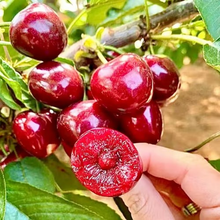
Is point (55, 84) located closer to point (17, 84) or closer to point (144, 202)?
point (17, 84)

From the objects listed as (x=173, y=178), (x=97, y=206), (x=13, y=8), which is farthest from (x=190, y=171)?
(x=13, y=8)

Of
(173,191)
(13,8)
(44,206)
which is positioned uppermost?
(13,8)

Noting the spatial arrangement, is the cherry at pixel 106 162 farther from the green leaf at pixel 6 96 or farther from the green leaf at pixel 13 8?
the green leaf at pixel 13 8

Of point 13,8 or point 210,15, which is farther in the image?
point 13,8

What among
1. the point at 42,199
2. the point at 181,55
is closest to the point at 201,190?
the point at 42,199

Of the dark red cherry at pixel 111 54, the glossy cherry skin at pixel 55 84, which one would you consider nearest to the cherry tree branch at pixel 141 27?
the dark red cherry at pixel 111 54

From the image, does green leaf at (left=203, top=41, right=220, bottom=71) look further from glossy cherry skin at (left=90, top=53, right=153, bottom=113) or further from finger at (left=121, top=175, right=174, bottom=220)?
finger at (left=121, top=175, right=174, bottom=220)
